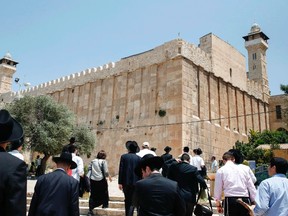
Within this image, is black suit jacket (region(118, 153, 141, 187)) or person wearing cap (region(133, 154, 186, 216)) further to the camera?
black suit jacket (region(118, 153, 141, 187))

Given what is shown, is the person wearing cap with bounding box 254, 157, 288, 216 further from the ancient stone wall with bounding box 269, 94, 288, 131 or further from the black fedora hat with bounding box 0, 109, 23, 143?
the ancient stone wall with bounding box 269, 94, 288, 131

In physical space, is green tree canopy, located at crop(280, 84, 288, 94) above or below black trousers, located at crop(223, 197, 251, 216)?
above

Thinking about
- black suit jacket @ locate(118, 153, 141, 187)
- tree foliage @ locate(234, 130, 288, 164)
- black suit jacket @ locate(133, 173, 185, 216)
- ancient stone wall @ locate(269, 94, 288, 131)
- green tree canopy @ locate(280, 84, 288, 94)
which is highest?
green tree canopy @ locate(280, 84, 288, 94)

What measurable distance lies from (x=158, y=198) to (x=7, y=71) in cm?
4699

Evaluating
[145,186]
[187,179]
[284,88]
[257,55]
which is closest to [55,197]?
[145,186]

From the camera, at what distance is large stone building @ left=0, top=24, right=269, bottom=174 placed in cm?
2148

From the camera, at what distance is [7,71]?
45.3 metres

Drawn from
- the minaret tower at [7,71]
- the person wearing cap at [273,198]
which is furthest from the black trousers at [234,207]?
the minaret tower at [7,71]

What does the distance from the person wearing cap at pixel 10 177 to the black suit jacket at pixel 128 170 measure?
4.64m

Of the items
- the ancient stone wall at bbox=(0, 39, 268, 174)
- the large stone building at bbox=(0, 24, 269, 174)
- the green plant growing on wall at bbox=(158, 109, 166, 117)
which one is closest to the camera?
the ancient stone wall at bbox=(0, 39, 268, 174)

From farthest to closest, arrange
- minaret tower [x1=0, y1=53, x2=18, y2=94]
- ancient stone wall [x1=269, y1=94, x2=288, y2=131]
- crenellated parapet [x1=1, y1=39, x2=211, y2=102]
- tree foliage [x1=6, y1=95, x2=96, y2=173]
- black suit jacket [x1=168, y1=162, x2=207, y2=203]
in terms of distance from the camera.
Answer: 1. minaret tower [x1=0, y1=53, x2=18, y2=94]
2. ancient stone wall [x1=269, y1=94, x2=288, y2=131]
3. crenellated parapet [x1=1, y1=39, x2=211, y2=102]
4. tree foliage [x1=6, y1=95, x2=96, y2=173]
5. black suit jacket [x1=168, y1=162, x2=207, y2=203]

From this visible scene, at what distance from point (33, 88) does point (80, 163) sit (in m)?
28.3

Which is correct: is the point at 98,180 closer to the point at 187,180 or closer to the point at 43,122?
the point at 187,180

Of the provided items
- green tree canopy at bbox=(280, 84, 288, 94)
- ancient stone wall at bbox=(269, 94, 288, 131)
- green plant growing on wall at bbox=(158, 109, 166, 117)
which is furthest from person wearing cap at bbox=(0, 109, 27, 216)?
ancient stone wall at bbox=(269, 94, 288, 131)
